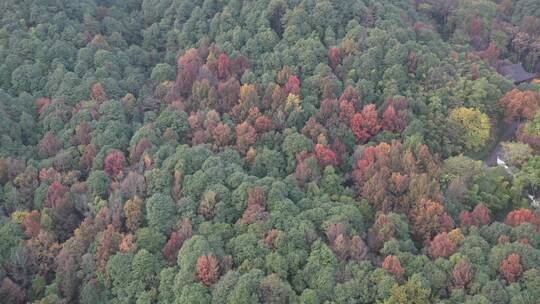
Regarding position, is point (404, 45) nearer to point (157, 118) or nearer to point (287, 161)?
point (287, 161)

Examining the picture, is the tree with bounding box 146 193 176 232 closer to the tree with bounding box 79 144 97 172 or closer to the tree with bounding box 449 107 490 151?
the tree with bounding box 79 144 97 172

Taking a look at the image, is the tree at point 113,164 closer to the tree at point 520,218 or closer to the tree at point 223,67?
the tree at point 223,67

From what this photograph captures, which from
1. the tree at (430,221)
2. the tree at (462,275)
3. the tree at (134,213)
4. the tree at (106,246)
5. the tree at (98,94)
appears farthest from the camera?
the tree at (98,94)

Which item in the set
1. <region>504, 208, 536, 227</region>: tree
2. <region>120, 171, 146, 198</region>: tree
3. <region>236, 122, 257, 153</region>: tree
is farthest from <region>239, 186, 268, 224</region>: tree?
<region>504, 208, 536, 227</region>: tree

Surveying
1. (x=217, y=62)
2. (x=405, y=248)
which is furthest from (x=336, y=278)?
(x=217, y=62)

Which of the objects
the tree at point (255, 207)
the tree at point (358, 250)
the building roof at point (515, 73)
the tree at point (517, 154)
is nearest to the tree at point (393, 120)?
the tree at point (517, 154)

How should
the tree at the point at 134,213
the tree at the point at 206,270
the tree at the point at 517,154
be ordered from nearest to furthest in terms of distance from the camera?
the tree at the point at 206,270
the tree at the point at 134,213
the tree at the point at 517,154
